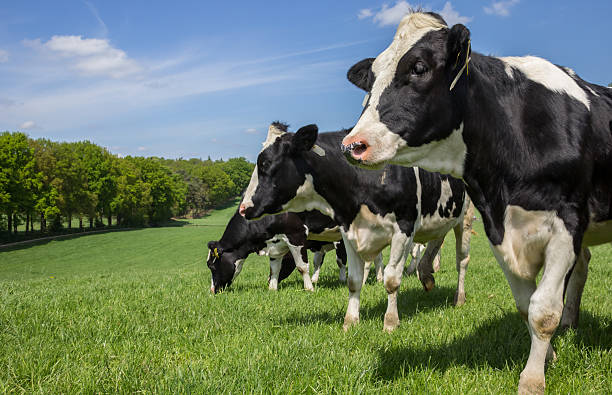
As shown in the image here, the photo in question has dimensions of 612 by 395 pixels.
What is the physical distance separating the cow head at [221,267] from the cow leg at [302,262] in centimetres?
131

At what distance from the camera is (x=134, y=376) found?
3.33 m

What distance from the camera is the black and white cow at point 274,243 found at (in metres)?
9.39

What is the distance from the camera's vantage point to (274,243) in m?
10.2

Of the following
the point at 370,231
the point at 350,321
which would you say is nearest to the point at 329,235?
the point at 370,231

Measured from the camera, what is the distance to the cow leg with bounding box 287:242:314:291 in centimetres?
943

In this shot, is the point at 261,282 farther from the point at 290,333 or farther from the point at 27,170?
the point at 27,170

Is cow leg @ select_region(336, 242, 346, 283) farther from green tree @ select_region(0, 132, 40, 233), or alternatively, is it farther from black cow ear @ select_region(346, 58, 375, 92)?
green tree @ select_region(0, 132, 40, 233)

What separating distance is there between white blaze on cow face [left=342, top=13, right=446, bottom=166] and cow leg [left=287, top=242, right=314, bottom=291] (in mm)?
6753

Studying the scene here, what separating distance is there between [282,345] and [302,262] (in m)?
5.50

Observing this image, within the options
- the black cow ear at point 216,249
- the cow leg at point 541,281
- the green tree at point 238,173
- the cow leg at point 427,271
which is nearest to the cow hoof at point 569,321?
the cow leg at point 541,281

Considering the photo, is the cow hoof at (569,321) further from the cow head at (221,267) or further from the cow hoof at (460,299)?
the cow head at (221,267)

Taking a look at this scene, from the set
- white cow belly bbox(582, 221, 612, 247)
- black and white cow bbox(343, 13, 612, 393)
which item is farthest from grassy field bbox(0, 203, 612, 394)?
white cow belly bbox(582, 221, 612, 247)

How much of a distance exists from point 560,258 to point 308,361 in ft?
6.65

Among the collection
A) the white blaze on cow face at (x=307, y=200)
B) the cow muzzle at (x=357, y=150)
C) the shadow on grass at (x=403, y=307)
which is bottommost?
the shadow on grass at (x=403, y=307)
